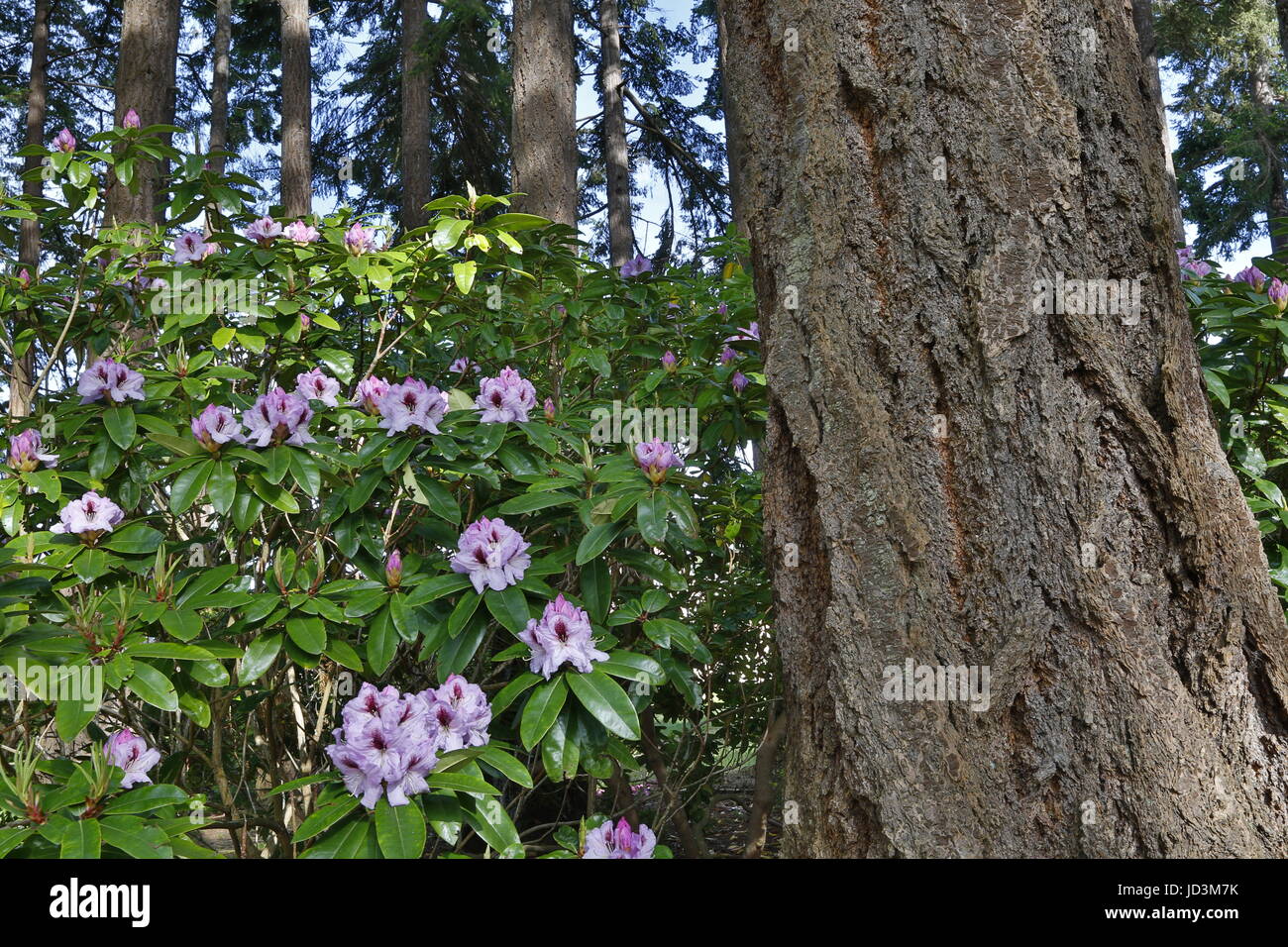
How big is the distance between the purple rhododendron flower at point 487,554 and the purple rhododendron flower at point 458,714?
9.8 inches

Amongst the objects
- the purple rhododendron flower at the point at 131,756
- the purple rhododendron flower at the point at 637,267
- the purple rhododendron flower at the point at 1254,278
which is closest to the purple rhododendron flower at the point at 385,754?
the purple rhododendron flower at the point at 131,756

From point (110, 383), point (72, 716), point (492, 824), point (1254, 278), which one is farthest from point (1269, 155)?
point (72, 716)

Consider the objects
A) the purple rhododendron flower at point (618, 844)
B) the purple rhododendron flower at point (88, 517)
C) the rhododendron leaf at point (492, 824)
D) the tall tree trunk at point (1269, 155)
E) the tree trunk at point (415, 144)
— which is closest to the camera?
the rhododendron leaf at point (492, 824)

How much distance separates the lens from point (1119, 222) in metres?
1.54

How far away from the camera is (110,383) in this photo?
234 cm

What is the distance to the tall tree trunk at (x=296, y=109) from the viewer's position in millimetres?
9383

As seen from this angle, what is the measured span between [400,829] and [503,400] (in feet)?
3.30

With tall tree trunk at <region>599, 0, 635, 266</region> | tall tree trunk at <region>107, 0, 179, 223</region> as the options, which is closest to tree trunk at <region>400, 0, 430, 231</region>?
tall tree trunk at <region>599, 0, 635, 266</region>

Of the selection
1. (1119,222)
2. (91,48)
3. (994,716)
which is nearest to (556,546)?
(994,716)

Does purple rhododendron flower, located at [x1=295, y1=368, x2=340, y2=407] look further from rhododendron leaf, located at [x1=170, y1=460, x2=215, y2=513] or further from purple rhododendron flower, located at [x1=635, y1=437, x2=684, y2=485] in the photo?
purple rhododendron flower, located at [x1=635, y1=437, x2=684, y2=485]

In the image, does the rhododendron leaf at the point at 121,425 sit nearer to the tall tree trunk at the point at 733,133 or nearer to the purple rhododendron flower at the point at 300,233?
the purple rhododendron flower at the point at 300,233

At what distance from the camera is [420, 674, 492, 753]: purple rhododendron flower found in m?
1.66

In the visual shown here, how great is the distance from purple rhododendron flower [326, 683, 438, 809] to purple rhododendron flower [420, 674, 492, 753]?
83mm

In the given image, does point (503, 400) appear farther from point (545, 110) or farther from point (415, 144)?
point (415, 144)
